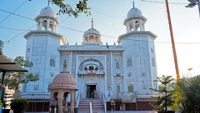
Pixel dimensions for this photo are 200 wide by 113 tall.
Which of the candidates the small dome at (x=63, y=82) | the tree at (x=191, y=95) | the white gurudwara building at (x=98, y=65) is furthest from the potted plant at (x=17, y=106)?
the white gurudwara building at (x=98, y=65)

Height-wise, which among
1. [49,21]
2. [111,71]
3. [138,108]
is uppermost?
[49,21]

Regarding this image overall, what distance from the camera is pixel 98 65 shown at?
30.5 m

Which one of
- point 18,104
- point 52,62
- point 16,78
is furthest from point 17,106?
point 52,62

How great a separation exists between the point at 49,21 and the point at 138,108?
17067 millimetres

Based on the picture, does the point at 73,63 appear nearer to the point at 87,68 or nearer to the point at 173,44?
the point at 87,68

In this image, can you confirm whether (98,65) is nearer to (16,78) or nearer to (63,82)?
(16,78)

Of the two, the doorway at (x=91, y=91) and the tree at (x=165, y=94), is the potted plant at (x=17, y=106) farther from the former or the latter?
the doorway at (x=91, y=91)

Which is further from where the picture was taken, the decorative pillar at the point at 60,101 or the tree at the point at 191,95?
the decorative pillar at the point at 60,101

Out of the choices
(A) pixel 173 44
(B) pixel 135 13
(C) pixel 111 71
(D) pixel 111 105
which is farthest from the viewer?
(B) pixel 135 13

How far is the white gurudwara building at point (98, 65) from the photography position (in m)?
27.3

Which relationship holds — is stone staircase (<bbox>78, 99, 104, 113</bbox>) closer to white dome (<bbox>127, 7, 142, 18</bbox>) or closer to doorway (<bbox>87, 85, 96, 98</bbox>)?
doorway (<bbox>87, 85, 96, 98</bbox>)

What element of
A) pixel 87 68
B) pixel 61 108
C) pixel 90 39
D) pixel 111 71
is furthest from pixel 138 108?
pixel 61 108

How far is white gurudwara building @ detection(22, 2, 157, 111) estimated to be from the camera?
27.3 m

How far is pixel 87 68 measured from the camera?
30422mm
